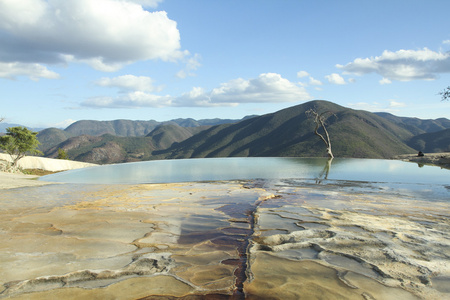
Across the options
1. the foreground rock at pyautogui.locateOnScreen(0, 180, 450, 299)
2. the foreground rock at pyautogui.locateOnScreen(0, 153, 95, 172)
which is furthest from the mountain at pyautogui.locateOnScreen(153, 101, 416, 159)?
the foreground rock at pyautogui.locateOnScreen(0, 180, 450, 299)

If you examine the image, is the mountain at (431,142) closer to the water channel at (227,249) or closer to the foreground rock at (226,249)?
the foreground rock at (226,249)

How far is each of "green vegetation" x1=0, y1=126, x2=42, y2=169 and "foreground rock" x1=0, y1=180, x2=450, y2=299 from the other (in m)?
42.7

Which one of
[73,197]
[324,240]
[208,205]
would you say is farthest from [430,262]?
[73,197]

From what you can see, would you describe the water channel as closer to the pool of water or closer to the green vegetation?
the pool of water

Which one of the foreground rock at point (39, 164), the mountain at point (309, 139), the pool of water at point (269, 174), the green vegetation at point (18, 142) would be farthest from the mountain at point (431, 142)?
the green vegetation at point (18, 142)

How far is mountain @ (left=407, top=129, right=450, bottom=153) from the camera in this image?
531 feet

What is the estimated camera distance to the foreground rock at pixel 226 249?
4.40 m

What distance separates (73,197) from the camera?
12773mm

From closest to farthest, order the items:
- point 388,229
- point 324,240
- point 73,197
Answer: point 324,240, point 388,229, point 73,197

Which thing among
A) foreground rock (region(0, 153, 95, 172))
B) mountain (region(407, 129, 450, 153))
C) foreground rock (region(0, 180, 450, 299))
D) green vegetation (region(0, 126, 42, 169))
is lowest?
foreground rock (region(0, 153, 95, 172))

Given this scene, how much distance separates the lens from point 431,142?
172250 millimetres

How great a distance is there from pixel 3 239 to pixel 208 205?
6.03 m

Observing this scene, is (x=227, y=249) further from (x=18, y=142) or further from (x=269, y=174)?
(x=18, y=142)

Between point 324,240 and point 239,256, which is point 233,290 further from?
point 324,240
